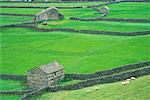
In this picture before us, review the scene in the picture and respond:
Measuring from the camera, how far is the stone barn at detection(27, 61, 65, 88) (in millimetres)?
50625

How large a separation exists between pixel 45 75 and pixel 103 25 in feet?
149

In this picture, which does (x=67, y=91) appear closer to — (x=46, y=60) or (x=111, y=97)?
(x=111, y=97)

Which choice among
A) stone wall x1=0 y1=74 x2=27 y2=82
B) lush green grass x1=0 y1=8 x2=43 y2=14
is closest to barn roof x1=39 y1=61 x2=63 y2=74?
stone wall x1=0 y1=74 x2=27 y2=82

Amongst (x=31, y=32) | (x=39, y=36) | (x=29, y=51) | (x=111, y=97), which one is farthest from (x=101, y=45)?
(x=111, y=97)

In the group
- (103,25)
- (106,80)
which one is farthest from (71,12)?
(106,80)

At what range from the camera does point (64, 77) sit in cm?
5250

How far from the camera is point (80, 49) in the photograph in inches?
A: 2758

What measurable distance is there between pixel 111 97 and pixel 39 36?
48381 millimetres

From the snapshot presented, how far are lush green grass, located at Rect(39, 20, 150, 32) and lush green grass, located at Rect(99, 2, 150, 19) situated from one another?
27.0 feet

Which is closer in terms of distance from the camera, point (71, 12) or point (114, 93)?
point (114, 93)

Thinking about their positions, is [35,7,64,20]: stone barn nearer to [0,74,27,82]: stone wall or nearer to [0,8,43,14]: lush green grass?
[0,8,43,14]: lush green grass

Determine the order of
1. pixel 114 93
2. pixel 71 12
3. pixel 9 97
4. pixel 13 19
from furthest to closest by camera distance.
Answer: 1. pixel 71 12
2. pixel 13 19
3. pixel 9 97
4. pixel 114 93

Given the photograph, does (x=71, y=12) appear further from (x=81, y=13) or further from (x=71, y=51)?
(x=71, y=51)

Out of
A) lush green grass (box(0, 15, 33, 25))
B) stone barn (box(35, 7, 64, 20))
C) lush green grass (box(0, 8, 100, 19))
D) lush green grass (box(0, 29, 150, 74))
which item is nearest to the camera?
lush green grass (box(0, 29, 150, 74))
